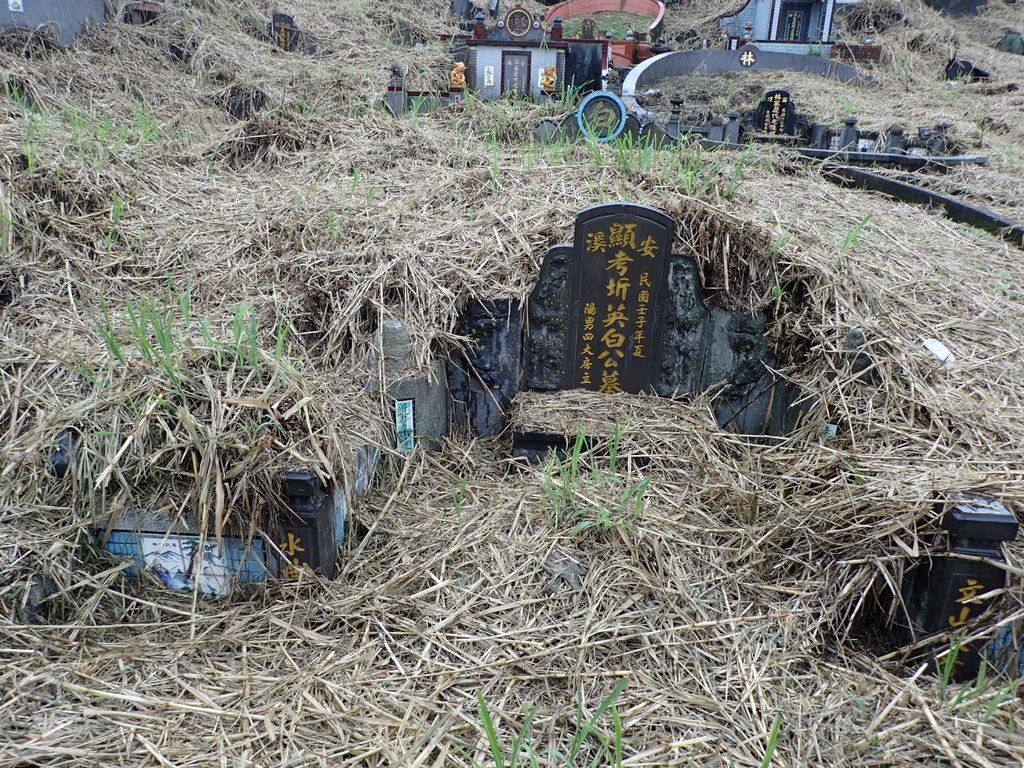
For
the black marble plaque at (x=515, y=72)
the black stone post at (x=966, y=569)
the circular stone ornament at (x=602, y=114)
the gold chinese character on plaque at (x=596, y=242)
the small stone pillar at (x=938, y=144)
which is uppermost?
the black marble plaque at (x=515, y=72)

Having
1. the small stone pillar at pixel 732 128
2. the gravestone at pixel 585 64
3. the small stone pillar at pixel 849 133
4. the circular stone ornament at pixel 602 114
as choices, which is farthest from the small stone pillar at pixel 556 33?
the small stone pillar at pixel 849 133

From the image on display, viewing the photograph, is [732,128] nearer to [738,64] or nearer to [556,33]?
[556,33]

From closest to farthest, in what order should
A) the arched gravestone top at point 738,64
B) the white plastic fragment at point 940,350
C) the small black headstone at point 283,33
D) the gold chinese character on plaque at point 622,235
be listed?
the white plastic fragment at point 940,350
the gold chinese character on plaque at point 622,235
the small black headstone at point 283,33
the arched gravestone top at point 738,64

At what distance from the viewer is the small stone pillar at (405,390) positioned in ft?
11.6

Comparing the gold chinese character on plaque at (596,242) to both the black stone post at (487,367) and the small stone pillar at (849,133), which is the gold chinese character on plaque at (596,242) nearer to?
the black stone post at (487,367)

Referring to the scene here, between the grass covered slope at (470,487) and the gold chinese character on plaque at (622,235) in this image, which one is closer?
the grass covered slope at (470,487)

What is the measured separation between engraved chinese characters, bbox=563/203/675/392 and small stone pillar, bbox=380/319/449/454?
0.78 meters

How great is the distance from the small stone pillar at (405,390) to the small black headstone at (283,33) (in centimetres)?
929

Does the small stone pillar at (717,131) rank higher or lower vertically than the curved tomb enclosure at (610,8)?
lower

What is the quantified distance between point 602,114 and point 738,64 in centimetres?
906

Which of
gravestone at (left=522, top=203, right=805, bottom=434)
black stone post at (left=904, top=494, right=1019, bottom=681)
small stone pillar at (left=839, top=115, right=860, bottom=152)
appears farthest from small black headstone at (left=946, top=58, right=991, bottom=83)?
black stone post at (left=904, top=494, right=1019, bottom=681)

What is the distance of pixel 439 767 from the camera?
80.5 inches

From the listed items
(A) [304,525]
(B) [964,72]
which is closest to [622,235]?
(A) [304,525]

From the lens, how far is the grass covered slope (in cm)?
222
